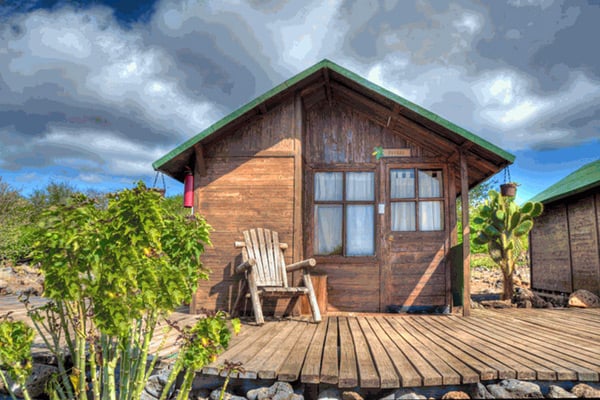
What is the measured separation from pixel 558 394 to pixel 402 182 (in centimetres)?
380

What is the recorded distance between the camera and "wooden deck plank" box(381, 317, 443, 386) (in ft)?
7.23

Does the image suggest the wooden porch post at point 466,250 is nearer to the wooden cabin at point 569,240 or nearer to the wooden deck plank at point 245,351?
the wooden deck plank at point 245,351

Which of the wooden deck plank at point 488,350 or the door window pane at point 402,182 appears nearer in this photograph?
the wooden deck plank at point 488,350

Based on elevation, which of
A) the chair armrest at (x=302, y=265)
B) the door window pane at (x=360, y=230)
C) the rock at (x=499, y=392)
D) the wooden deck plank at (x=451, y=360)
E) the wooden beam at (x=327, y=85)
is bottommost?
the rock at (x=499, y=392)

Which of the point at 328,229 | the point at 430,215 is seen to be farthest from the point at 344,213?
the point at 430,215

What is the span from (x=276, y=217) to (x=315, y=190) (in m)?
0.95

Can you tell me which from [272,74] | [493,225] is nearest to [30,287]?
[493,225]

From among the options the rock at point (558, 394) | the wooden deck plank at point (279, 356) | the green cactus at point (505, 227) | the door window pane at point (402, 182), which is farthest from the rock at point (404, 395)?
the green cactus at point (505, 227)

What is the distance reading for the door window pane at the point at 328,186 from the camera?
18.9ft

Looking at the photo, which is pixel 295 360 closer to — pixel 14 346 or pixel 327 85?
pixel 14 346

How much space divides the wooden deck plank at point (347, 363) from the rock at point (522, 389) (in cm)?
94

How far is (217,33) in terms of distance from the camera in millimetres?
8812

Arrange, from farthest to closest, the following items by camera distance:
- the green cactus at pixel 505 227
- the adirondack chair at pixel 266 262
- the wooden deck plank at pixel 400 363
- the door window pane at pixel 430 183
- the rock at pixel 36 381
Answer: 1. the green cactus at pixel 505 227
2. the door window pane at pixel 430 183
3. the adirondack chair at pixel 266 262
4. the rock at pixel 36 381
5. the wooden deck plank at pixel 400 363

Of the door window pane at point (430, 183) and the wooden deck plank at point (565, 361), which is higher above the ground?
the door window pane at point (430, 183)
